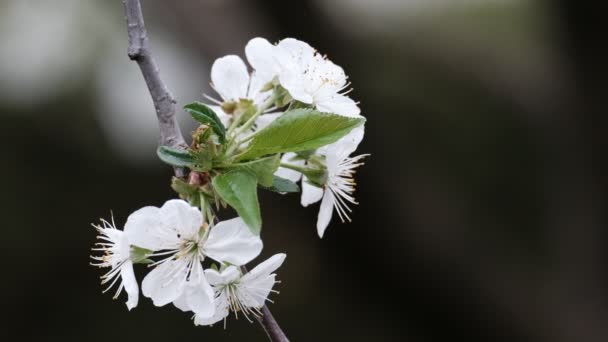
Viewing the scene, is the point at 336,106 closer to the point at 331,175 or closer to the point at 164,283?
the point at 331,175

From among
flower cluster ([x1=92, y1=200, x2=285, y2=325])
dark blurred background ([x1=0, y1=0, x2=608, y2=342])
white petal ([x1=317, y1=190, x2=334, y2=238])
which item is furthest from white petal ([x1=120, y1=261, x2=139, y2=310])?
dark blurred background ([x1=0, y1=0, x2=608, y2=342])

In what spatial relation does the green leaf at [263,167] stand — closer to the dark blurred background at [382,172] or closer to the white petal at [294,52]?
the white petal at [294,52]

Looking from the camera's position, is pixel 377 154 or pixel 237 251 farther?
pixel 377 154

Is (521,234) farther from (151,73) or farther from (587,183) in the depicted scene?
(151,73)

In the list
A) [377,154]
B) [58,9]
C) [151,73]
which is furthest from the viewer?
[58,9]

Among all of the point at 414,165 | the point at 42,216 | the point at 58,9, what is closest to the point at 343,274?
the point at 414,165

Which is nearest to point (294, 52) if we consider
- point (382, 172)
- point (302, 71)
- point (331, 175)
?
point (302, 71)

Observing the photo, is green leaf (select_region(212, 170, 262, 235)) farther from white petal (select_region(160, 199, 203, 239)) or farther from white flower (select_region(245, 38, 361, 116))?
white flower (select_region(245, 38, 361, 116))
